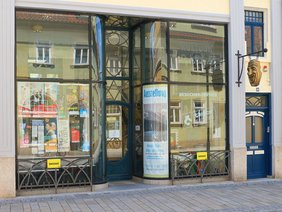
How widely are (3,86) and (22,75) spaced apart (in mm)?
653

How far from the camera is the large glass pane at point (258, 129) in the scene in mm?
13461

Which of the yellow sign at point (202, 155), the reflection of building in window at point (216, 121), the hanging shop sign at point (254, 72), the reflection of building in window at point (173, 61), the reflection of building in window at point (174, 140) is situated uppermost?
the reflection of building in window at point (173, 61)

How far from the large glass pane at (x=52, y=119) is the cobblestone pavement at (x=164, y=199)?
1.29 m

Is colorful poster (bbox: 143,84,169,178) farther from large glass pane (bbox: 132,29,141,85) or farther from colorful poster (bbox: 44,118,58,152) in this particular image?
colorful poster (bbox: 44,118,58,152)

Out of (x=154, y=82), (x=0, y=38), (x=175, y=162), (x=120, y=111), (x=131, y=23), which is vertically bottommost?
(x=175, y=162)

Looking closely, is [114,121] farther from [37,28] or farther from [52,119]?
[37,28]

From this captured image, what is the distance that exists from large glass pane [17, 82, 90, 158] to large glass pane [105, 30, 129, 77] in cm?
202

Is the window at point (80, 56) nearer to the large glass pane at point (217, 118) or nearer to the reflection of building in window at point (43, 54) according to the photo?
the reflection of building in window at point (43, 54)

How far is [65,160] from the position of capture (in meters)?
11.0

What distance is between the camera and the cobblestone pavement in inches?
373

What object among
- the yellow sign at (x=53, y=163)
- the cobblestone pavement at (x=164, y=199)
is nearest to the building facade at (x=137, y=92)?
the yellow sign at (x=53, y=163)

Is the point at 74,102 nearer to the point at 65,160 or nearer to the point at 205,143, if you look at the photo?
the point at 65,160

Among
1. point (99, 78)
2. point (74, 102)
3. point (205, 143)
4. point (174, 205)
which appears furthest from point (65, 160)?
point (205, 143)

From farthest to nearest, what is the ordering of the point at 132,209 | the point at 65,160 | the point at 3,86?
1. the point at 65,160
2. the point at 3,86
3. the point at 132,209
